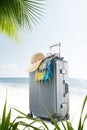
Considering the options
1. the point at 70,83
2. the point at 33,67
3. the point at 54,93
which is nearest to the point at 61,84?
the point at 54,93

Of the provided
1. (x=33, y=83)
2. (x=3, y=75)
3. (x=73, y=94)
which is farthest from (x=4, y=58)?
(x=33, y=83)

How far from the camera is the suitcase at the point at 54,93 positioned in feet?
10.4

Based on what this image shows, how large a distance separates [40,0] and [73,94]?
31.5ft

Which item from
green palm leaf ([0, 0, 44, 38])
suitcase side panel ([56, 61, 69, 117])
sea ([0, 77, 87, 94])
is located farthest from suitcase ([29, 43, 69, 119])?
sea ([0, 77, 87, 94])

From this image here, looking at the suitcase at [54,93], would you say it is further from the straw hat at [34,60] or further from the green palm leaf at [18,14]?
the green palm leaf at [18,14]

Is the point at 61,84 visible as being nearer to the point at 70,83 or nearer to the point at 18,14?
the point at 18,14

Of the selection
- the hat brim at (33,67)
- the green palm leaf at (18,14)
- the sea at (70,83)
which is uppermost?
the green palm leaf at (18,14)

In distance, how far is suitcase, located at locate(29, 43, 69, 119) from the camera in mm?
3184

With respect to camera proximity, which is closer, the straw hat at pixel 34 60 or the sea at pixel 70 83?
the straw hat at pixel 34 60

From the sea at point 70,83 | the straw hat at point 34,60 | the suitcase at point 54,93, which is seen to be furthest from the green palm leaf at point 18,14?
the sea at point 70,83

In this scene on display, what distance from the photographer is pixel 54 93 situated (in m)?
3.18

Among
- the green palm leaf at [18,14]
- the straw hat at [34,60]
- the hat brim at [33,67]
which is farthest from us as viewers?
the straw hat at [34,60]

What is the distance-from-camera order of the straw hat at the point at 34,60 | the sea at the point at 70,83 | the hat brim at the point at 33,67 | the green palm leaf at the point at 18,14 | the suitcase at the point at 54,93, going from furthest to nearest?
1. the sea at the point at 70,83
2. the straw hat at the point at 34,60
3. the hat brim at the point at 33,67
4. the suitcase at the point at 54,93
5. the green palm leaf at the point at 18,14

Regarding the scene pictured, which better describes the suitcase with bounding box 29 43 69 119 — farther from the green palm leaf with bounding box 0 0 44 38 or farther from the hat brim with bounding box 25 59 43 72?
the green palm leaf with bounding box 0 0 44 38
